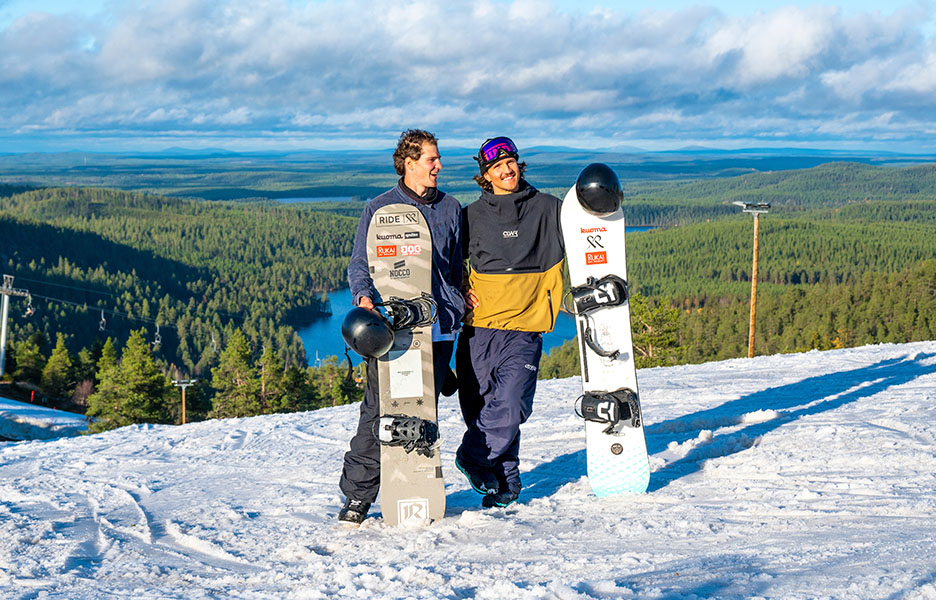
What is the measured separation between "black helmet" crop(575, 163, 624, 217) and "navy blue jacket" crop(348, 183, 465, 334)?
706 millimetres

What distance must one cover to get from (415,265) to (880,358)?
8799mm

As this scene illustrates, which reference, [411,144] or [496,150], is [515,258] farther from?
[411,144]

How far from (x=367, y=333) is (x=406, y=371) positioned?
0.40 m

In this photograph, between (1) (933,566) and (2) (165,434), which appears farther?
(2) (165,434)

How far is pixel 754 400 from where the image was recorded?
8016mm

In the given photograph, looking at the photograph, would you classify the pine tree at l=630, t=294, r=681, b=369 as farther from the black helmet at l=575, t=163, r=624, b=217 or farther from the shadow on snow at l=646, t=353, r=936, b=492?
the black helmet at l=575, t=163, r=624, b=217

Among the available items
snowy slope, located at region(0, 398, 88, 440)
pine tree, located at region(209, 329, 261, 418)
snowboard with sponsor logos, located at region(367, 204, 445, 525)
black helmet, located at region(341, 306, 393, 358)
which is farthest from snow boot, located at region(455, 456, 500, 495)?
pine tree, located at region(209, 329, 261, 418)

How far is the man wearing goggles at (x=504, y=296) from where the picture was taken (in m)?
4.60

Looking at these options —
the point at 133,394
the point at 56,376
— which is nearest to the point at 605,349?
the point at 133,394

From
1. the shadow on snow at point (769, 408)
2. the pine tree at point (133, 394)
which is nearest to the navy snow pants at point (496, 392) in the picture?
the shadow on snow at point (769, 408)

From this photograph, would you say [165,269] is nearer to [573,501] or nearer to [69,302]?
[69,302]

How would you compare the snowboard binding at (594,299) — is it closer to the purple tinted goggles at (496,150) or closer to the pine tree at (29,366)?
the purple tinted goggles at (496,150)

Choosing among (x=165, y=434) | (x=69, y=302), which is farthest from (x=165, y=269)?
(x=165, y=434)

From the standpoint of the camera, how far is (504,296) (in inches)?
182
